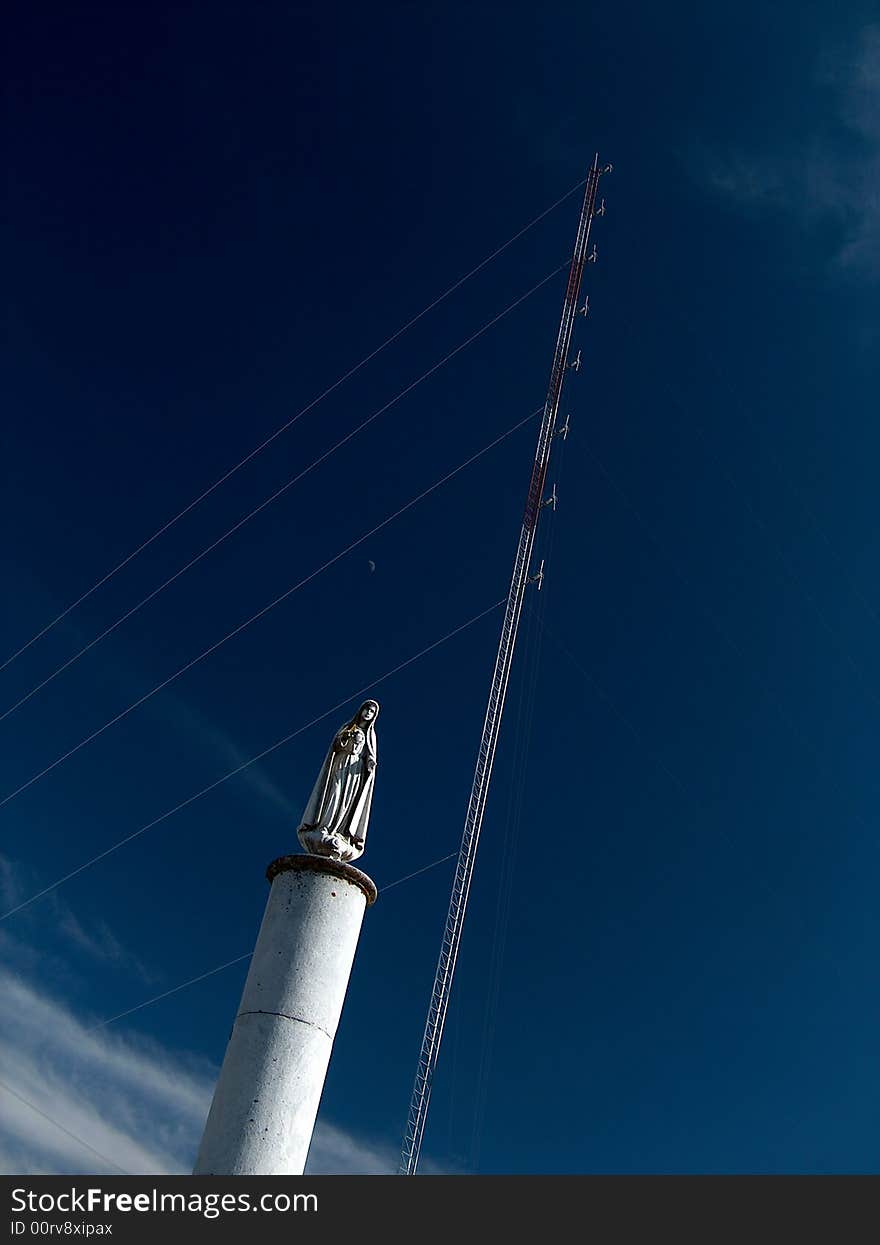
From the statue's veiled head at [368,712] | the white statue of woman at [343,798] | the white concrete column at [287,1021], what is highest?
the statue's veiled head at [368,712]

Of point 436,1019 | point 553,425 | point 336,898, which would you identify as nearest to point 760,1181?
point 336,898

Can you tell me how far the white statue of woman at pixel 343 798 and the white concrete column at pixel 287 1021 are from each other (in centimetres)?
58

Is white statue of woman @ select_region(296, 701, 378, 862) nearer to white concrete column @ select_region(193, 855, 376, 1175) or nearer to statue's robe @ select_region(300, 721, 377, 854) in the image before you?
statue's robe @ select_region(300, 721, 377, 854)

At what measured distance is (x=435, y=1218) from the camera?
1176 cm

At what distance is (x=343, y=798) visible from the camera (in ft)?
49.8

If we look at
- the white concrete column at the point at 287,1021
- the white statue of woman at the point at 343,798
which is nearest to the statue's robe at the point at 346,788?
the white statue of woman at the point at 343,798

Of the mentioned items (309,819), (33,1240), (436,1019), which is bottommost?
(33,1240)

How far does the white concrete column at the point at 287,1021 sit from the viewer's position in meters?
12.1

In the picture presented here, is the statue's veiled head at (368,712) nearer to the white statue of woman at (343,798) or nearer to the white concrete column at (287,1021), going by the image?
the white statue of woman at (343,798)

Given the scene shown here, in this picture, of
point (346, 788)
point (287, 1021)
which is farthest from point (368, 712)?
point (287, 1021)

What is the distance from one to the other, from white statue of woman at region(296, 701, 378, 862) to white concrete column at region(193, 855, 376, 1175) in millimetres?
576

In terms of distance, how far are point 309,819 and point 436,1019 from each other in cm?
1499

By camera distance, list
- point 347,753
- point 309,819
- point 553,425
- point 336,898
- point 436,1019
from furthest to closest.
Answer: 1. point 553,425
2. point 436,1019
3. point 347,753
4. point 309,819
5. point 336,898

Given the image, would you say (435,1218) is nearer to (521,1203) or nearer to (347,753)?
(521,1203)
